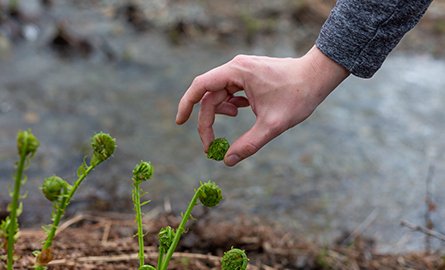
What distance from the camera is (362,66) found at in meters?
1.46

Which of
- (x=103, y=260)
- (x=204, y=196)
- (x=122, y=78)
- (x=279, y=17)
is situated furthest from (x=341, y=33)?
(x=279, y=17)

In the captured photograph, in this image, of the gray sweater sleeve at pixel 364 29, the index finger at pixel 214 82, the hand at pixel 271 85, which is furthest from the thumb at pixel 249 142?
the gray sweater sleeve at pixel 364 29

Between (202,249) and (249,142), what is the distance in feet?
3.49

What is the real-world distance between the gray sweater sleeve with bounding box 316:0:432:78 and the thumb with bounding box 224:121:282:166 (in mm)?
228

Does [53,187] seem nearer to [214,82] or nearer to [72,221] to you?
[214,82]

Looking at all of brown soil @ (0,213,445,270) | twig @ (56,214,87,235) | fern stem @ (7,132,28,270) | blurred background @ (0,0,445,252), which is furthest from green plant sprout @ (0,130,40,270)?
blurred background @ (0,0,445,252)

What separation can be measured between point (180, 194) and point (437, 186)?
168cm

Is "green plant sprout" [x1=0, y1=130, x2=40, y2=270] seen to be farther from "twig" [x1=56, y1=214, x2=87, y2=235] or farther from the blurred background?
the blurred background

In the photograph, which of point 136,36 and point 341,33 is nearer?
point 341,33

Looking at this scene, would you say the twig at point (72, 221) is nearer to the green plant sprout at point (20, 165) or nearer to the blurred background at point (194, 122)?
the blurred background at point (194, 122)

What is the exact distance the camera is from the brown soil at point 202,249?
210cm

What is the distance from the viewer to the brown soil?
210 centimetres

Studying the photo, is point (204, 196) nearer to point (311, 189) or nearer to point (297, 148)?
point (311, 189)

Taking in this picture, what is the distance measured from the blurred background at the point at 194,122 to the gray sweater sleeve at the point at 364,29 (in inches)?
56.3
